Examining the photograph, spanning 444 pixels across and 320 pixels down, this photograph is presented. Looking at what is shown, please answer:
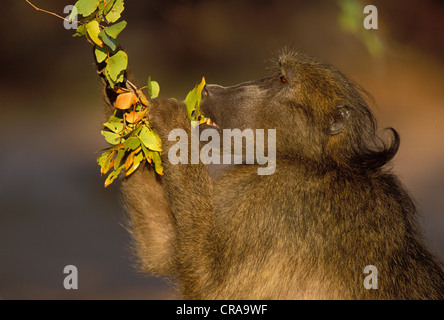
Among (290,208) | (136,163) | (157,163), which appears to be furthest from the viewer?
(136,163)

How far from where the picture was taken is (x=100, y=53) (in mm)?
3115

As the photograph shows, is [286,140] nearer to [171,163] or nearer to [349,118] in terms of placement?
[349,118]

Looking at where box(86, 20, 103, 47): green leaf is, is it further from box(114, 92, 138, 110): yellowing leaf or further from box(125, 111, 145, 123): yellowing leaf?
box(125, 111, 145, 123): yellowing leaf

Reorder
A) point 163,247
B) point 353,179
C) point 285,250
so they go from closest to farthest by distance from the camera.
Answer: point 285,250 → point 353,179 → point 163,247

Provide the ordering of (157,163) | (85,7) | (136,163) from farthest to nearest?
(136,163) < (157,163) < (85,7)

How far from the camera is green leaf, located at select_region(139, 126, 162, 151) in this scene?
3209mm

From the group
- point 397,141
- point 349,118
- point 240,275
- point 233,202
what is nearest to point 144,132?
point 233,202

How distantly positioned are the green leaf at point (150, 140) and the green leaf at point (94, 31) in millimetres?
486

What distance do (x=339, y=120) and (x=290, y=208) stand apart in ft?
2.03

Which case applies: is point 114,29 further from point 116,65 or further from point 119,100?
point 119,100

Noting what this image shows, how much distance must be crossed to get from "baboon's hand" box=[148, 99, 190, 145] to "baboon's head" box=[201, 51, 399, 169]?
0.22 m

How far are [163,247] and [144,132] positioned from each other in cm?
72

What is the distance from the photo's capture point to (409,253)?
328 centimetres

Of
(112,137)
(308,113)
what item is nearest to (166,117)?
(112,137)
